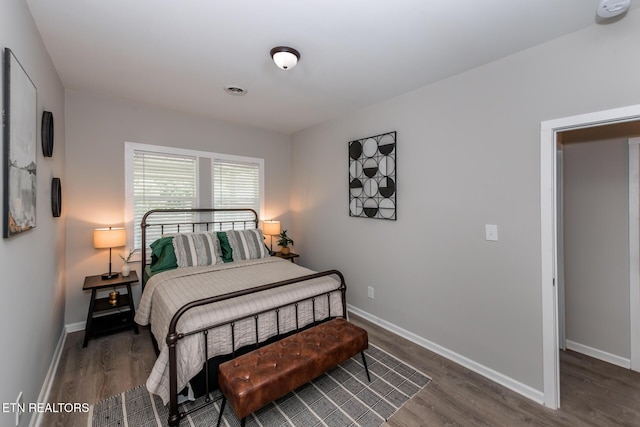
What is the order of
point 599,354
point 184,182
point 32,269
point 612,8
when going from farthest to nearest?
1. point 184,182
2. point 599,354
3. point 32,269
4. point 612,8

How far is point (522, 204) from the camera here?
2127 millimetres

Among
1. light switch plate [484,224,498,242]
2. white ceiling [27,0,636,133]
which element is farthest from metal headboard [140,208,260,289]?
light switch plate [484,224,498,242]

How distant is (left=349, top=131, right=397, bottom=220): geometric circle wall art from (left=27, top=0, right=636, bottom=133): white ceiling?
1.84 feet

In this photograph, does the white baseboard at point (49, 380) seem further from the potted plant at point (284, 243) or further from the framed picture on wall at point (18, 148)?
the potted plant at point (284, 243)

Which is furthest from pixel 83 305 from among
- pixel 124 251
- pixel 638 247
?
pixel 638 247

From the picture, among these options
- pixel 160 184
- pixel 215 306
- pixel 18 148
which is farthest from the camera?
pixel 160 184

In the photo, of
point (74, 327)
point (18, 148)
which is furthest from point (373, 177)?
point (74, 327)

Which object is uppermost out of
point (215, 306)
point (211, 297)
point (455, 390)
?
point (211, 297)

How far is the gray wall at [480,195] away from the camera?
74.2 inches

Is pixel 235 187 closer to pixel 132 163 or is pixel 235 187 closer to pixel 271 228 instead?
pixel 271 228

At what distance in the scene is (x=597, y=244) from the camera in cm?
268

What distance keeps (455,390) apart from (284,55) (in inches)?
113

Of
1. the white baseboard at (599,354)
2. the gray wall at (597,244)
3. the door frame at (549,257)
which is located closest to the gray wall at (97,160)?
the door frame at (549,257)

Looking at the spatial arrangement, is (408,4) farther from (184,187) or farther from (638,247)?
(184,187)
